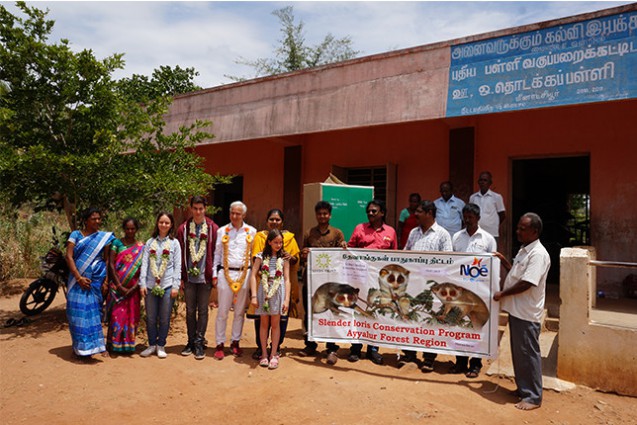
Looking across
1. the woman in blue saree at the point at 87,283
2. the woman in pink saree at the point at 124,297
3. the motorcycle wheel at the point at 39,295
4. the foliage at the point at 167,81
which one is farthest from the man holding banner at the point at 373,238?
the foliage at the point at 167,81

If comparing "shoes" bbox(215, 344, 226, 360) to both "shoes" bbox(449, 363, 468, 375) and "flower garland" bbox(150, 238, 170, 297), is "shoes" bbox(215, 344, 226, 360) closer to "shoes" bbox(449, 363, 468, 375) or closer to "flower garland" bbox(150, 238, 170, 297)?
"flower garland" bbox(150, 238, 170, 297)

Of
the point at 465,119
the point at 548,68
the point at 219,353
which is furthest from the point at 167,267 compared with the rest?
the point at 548,68

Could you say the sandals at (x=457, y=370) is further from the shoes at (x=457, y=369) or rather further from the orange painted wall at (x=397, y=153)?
the orange painted wall at (x=397, y=153)

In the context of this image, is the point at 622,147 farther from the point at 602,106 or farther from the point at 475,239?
the point at 475,239

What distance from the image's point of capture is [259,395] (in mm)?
4059

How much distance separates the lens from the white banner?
4359 mm

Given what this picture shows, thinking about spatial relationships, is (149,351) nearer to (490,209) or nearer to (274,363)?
(274,363)

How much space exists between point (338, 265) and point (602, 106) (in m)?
4.46

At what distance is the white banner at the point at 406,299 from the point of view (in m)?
4.36

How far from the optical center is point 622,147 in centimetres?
641

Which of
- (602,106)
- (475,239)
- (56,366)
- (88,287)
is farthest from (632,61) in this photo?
(56,366)

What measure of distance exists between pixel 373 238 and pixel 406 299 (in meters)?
0.73

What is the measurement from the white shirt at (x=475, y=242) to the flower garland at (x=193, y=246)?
258 cm

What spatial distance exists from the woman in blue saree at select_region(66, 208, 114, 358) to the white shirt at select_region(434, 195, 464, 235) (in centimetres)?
397
